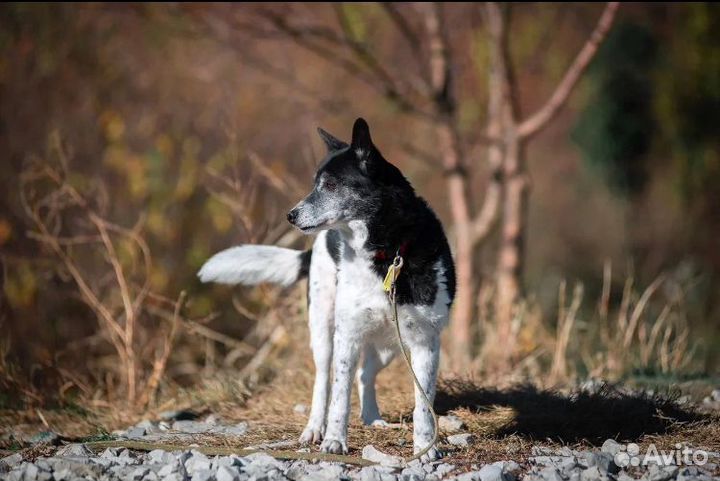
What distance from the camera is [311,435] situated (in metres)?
4.17

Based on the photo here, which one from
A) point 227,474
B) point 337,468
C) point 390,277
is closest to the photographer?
point 227,474

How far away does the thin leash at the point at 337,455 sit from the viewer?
368 cm

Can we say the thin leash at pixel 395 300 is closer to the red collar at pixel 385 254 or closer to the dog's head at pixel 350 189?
the red collar at pixel 385 254

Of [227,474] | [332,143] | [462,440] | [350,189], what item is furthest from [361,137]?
[227,474]

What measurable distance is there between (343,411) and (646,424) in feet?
5.25

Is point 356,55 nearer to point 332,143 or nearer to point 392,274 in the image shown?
point 332,143

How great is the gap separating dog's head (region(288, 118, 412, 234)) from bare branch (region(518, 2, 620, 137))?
3179 mm

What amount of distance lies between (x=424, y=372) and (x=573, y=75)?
12.2 feet

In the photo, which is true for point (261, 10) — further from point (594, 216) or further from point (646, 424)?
point (594, 216)

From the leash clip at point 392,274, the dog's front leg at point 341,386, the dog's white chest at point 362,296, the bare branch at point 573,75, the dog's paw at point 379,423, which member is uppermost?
the bare branch at point 573,75

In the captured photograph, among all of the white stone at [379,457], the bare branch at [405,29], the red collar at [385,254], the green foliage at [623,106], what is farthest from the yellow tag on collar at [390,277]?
the green foliage at [623,106]

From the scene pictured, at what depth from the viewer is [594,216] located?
1329 centimetres

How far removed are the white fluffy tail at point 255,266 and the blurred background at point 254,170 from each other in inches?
43.2

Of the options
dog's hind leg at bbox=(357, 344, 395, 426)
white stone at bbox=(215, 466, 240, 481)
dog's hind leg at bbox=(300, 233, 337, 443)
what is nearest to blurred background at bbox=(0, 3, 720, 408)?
dog's hind leg at bbox=(357, 344, 395, 426)
